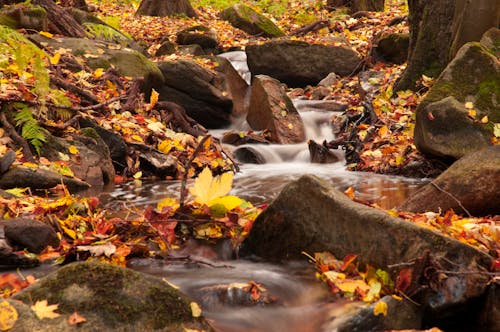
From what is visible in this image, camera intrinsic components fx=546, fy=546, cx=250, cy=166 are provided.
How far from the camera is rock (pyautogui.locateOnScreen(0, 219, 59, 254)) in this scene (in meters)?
3.09

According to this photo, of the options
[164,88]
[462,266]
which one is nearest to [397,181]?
[462,266]

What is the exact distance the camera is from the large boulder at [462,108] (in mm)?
6223

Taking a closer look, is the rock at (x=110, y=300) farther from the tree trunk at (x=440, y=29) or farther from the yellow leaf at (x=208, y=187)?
the tree trunk at (x=440, y=29)

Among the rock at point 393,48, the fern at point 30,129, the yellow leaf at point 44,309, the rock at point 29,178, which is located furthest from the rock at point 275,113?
the yellow leaf at point 44,309

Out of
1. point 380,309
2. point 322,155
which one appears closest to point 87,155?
point 322,155

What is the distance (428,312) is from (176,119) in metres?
6.43

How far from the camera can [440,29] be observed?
8508mm

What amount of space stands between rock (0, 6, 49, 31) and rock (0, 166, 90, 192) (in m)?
4.07

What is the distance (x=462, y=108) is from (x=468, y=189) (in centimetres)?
230

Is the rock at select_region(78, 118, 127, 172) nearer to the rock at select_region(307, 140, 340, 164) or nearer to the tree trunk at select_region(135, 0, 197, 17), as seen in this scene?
the rock at select_region(307, 140, 340, 164)

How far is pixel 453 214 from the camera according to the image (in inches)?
163

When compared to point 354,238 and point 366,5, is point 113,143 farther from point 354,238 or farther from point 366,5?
point 366,5

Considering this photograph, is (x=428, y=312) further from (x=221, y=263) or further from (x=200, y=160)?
(x=200, y=160)

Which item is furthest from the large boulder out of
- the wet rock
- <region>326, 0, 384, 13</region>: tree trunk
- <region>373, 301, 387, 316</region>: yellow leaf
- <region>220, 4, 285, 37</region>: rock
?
<region>326, 0, 384, 13</region>: tree trunk
